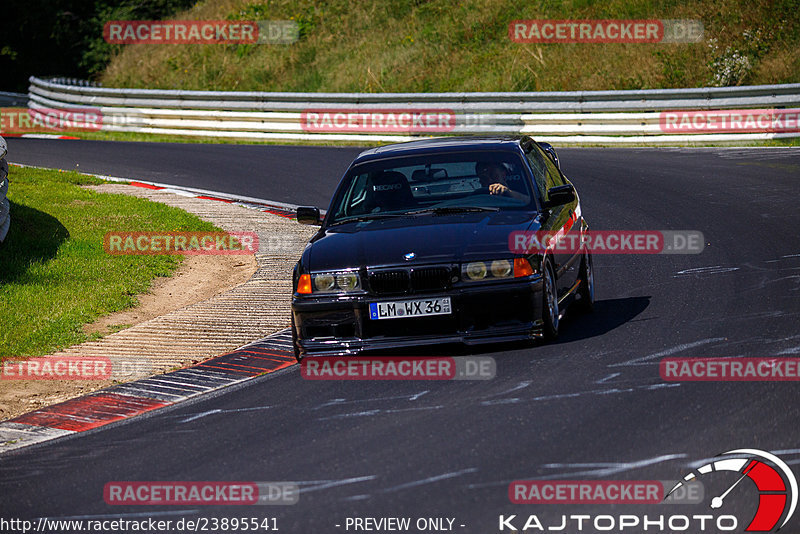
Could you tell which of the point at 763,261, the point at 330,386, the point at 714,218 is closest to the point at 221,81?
the point at 714,218

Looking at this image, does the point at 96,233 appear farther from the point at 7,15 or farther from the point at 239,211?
the point at 7,15

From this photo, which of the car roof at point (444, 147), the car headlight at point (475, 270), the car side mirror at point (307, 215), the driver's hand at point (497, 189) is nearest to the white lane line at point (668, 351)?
the car headlight at point (475, 270)

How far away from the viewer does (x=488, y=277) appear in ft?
26.1

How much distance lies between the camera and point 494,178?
30.4 ft

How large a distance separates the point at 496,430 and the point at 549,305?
1970 mm

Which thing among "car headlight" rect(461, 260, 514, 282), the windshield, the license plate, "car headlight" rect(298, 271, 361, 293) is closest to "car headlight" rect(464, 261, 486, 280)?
"car headlight" rect(461, 260, 514, 282)

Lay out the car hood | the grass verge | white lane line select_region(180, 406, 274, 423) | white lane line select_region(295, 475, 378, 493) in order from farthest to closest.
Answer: the grass verge, the car hood, white lane line select_region(180, 406, 274, 423), white lane line select_region(295, 475, 378, 493)

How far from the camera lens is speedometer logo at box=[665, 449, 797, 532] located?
498 cm

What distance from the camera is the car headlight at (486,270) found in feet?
26.0

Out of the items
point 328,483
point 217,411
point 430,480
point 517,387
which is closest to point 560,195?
point 517,387

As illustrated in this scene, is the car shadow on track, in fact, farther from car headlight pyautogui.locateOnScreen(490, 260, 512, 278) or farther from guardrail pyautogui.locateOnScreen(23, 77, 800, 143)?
guardrail pyautogui.locateOnScreen(23, 77, 800, 143)

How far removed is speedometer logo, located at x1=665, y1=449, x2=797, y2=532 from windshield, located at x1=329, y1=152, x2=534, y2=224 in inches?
150

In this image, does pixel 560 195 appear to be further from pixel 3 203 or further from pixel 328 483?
pixel 3 203

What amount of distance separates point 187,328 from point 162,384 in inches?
70.6
